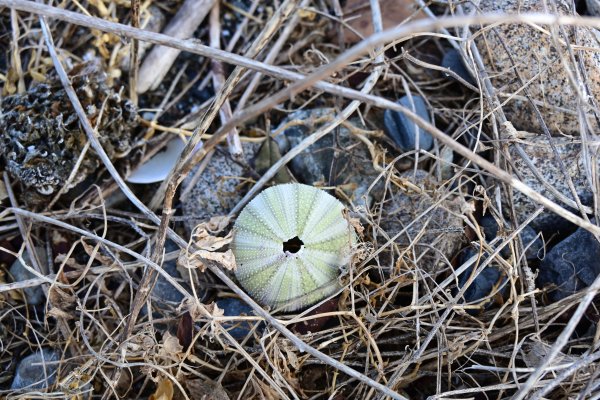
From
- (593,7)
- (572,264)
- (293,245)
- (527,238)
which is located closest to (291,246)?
(293,245)

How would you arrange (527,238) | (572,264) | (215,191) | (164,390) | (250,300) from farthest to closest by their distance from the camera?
1. (215,191)
2. (527,238)
3. (572,264)
4. (164,390)
5. (250,300)

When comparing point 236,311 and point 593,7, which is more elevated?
point 593,7

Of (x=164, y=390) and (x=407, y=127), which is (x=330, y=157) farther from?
(x=164, y=390)

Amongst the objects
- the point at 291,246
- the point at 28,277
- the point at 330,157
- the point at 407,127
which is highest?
the point at 407,127

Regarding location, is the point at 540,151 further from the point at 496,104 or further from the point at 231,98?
the point at 231,98

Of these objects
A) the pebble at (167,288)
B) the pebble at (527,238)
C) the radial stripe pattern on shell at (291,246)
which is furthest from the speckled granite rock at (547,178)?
the pebble at (167,288)

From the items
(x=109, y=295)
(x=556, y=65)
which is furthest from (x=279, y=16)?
(x=109, y=295)

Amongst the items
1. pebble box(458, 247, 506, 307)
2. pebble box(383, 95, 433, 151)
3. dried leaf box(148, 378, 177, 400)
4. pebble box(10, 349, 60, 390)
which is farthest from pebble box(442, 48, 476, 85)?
pebble box(10, 349, 60, 390)

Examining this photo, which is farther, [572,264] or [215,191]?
[215,191]
